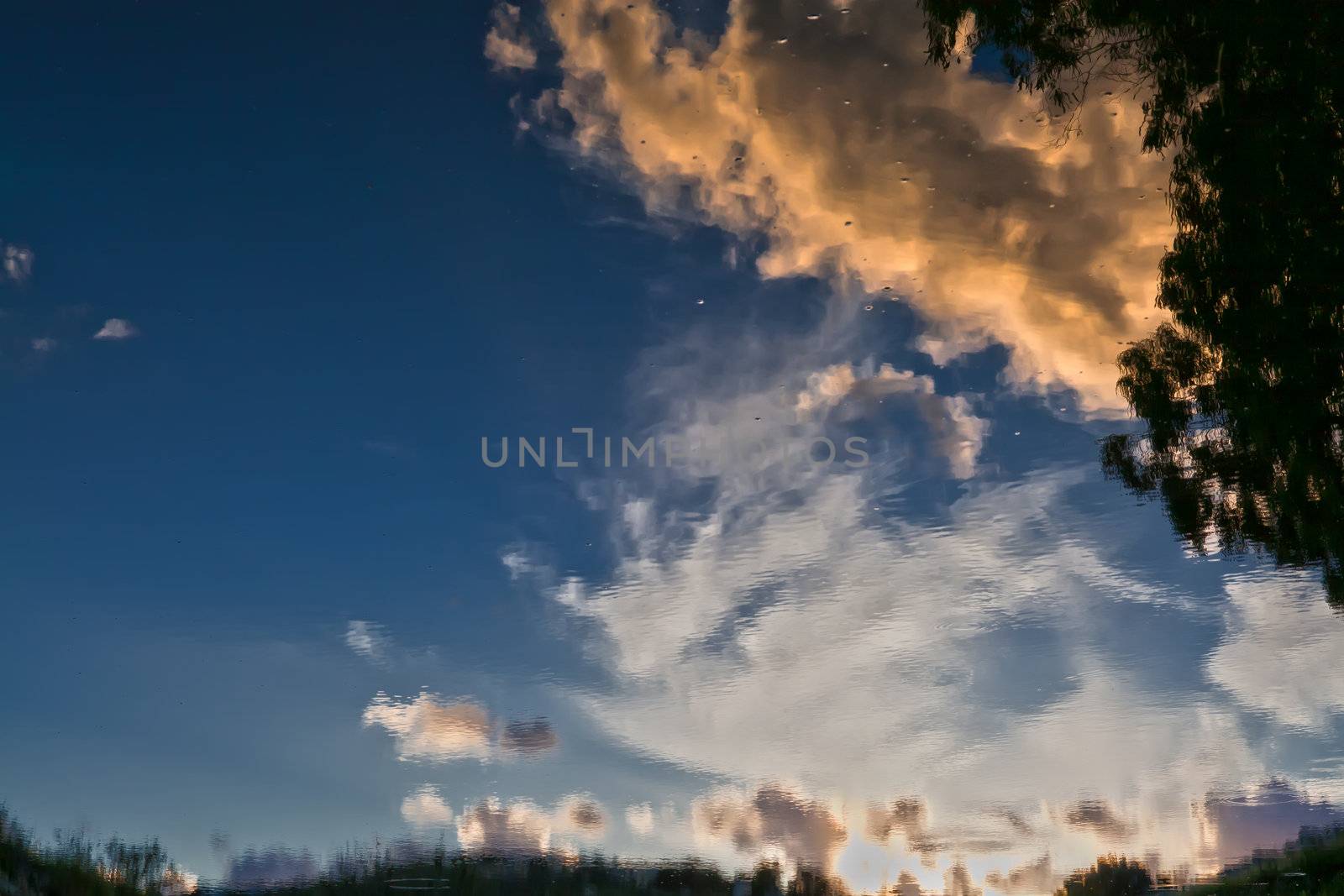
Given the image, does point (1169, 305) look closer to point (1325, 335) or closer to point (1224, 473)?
point (1325, 335)

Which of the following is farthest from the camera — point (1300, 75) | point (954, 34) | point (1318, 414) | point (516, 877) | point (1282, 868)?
point (1282, 868)

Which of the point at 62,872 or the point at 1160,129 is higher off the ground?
the point at 1160,129

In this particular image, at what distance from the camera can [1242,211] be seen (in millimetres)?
8109

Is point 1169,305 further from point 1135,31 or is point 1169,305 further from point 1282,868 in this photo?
point 1282,868

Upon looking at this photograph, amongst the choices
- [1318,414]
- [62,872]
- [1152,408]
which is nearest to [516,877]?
[62,872]

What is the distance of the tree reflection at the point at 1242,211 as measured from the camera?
24.1 ft

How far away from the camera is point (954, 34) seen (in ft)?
26.7

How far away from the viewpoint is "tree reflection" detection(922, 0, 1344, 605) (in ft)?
24.1

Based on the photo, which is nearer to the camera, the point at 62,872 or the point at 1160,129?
the point at 62,872

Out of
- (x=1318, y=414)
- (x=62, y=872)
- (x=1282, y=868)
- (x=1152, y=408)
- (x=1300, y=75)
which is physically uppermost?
(x=1300, y=75)

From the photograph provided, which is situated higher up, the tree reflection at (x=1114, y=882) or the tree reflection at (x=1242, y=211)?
the tree reflection at (x=1242, y=211)

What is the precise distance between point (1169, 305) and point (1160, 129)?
1910 mm

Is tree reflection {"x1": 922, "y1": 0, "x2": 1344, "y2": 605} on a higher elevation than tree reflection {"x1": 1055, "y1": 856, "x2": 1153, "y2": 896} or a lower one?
higher

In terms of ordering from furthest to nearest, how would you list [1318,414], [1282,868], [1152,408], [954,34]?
[1282,868] → [1152,408] → [1318,414] → [954,34]
